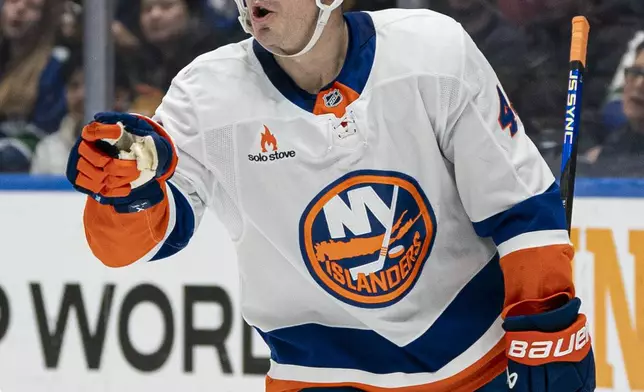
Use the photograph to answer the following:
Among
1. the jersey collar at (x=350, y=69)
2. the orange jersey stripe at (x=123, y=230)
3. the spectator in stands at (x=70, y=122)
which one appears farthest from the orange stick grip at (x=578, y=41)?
the spectator in stands at (x=70, y=122)

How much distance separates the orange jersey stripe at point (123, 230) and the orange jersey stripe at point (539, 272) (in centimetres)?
57

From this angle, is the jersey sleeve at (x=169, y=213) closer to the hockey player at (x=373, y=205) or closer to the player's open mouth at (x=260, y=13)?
the hockey player at (x=373, y=205)

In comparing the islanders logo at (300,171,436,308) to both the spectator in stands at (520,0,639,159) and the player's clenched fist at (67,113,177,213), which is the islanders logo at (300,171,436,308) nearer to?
the player's clenched fist at (67,113,177,213)

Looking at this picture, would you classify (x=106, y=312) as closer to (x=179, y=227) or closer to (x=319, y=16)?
(x=179, y=227)

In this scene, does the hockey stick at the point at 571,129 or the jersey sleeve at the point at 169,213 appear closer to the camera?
the jersey sleeve at the point at 169,213

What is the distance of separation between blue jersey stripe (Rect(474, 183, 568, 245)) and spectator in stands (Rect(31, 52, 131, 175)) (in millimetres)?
1835

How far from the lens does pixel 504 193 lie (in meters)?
1.71

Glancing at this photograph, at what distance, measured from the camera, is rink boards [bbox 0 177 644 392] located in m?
2.91

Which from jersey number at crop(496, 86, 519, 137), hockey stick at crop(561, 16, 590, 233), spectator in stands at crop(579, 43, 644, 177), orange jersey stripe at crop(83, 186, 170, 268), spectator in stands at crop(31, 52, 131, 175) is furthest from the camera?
spectator in stands at crop(31, 52, 131, 175)

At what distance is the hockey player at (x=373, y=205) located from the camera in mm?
1697

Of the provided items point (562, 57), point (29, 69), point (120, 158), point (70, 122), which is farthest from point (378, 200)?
point (29, 69)

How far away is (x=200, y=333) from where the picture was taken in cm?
293

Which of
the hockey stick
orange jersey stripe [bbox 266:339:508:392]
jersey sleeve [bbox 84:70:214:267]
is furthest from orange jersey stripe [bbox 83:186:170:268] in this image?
the hockey stick

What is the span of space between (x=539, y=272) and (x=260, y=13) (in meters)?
0.62
